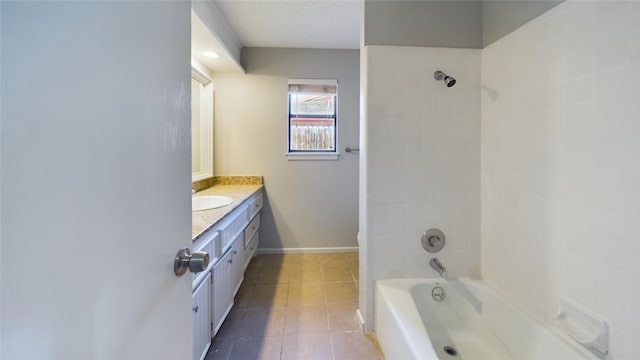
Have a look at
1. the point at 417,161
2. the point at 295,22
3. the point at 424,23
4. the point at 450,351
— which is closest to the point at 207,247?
the point at 417,161

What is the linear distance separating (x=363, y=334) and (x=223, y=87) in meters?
2.91

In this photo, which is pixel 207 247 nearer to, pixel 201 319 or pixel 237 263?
pixel 201 319

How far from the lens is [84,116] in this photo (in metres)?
0.43

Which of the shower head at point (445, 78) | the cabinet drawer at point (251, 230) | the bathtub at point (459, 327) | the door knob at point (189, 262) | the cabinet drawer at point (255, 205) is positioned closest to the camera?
the door knob at point (189, 262)

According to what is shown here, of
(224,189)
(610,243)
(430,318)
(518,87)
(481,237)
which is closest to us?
(610,243)

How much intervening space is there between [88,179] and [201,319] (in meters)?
1.34

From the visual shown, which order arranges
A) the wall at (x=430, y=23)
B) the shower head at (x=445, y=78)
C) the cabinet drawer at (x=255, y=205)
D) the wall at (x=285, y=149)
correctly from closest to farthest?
the shower head at (x=445, y=78)
the wall at (x=430, y=23)
the cabinet drawer at (x=255, y=205)
the wall at (x=285, y=149)

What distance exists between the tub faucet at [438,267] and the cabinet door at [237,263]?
56.1 inches

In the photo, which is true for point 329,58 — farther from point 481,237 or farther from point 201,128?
point 481,237

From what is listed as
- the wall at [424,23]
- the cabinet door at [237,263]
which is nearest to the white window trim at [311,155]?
the cabinet door at [237,263]

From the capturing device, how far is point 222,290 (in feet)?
6.06

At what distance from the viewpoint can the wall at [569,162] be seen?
100 centimetres

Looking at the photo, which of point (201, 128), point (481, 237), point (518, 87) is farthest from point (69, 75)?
point (201, 128)

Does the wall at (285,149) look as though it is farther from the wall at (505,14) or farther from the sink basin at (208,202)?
the wall at (505,14)
